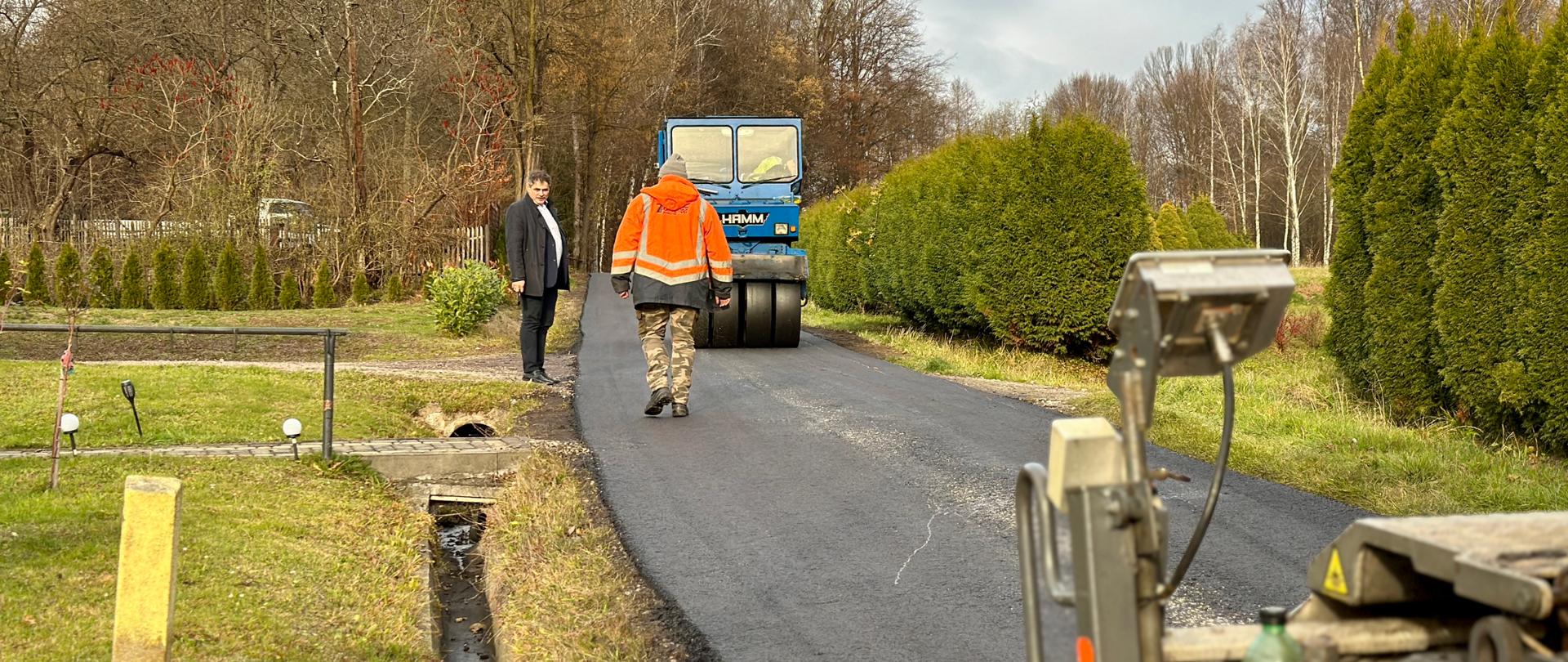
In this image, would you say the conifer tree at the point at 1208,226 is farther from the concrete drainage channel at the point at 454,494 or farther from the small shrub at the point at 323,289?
the concrete drainage channel at the point at 454,494

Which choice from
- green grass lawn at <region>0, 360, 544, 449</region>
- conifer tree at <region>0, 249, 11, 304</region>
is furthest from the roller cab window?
conifer tree at <region>0, 249, 11, 304</region>

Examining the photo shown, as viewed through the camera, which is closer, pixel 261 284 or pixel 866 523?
pixel 866 523

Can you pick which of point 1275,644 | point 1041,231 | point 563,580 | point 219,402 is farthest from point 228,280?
point 1275,644

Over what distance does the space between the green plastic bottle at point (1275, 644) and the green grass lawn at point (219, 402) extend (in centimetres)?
739

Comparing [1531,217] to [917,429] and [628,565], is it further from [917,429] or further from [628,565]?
[628,565]

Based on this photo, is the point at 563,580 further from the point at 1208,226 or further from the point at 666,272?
the point at 1208,226

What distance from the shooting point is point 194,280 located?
2020cm

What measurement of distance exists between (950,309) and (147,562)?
1517 cm

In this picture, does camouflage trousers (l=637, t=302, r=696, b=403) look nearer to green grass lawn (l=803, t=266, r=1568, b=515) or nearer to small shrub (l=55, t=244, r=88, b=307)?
green grass lawn (l=803, t=266, r=1568, b=515)

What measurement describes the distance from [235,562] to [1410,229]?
27.7 ft

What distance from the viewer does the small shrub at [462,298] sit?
1620 centimetres

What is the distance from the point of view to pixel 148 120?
23.7 meters

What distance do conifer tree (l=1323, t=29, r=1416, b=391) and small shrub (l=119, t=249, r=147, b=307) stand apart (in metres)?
16.6

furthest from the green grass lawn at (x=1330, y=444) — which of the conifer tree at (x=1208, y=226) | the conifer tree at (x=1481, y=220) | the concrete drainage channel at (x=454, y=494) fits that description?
the conifer tree at (x=1208, y=226)
